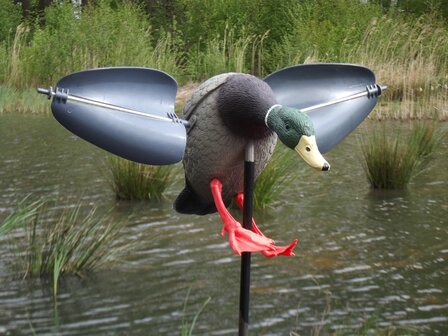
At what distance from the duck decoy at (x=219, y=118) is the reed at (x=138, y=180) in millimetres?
4085

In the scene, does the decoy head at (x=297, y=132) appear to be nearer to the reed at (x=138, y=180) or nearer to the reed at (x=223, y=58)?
the reed at (x=138, y=180)

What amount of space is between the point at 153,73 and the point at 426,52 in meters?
11.6

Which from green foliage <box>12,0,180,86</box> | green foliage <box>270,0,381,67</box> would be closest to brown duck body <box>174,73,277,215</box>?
green foliage <box>270,0,381,67</box>

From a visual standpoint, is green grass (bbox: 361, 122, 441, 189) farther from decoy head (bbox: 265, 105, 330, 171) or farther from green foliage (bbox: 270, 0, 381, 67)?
decoy head (bbox: 265, 105, 330, 171)

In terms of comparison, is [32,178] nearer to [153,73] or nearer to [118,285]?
[118,285]

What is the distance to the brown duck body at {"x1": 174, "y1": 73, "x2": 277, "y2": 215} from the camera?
77.4 inches

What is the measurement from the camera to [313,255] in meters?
5.14

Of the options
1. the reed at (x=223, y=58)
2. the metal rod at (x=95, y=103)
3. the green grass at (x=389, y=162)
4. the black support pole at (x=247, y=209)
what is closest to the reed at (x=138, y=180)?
the green grass at (x=389, y=162)

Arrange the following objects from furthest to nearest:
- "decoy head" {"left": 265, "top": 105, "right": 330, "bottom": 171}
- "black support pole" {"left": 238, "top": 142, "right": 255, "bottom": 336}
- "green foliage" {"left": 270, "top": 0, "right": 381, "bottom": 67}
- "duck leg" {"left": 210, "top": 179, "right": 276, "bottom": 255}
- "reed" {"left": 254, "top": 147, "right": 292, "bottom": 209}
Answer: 1. "green foliage" {"left": 270, "top": 0, "right": 381, "bottom": 67}
2. "reed" {"left": 254, "top": 147, "right": 292, "bottom": 209}
3. "black support pole" {"left": 238, "top": 142, "right": 255, "bottom": 336}
4. "duck leg" {"left": 210, "top": 179, "right": 276, "bottom": 255}
5. "decoy head" {"left": 265, "top": 105, "right": 330, "bottom": 171}

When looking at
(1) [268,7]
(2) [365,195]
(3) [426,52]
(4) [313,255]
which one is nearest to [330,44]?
(3) [426,52]

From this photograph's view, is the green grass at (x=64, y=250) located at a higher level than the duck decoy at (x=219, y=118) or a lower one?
lower

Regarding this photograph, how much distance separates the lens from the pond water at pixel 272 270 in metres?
A: 4.09

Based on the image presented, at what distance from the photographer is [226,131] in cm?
204

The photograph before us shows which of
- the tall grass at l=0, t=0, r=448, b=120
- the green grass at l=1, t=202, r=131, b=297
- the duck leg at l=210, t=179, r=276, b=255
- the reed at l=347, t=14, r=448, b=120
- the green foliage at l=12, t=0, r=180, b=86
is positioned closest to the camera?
the duck leg at l=210, t=179, r=276, b=255
